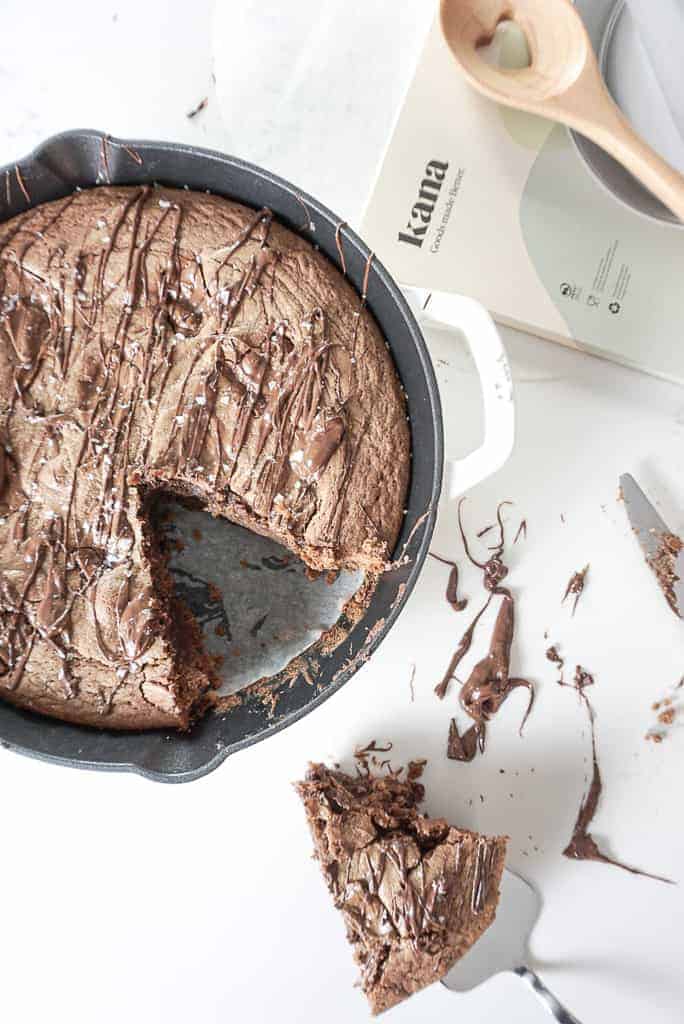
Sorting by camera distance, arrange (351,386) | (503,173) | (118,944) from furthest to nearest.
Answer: (118,944) → (503,173) → (351,386)

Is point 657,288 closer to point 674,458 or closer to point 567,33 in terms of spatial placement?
point 674,458

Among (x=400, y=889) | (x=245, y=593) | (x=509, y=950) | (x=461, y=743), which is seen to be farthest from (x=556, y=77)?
(x=509, y=950)

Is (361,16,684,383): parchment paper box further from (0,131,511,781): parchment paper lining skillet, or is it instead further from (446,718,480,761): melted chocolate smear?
(446,718,480,761): melted chocolate smear

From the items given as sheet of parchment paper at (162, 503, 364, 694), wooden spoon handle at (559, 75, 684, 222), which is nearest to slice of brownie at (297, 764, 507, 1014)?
sheet of parchment paper at (162, 503, 364, 694)

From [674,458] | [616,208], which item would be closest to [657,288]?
[616,208]

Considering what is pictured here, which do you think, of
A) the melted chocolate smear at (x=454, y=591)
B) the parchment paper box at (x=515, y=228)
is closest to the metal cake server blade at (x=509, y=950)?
the melted chocolate smear at (x=454, y=591)

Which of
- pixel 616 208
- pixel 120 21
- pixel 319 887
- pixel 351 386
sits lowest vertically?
pixel 319 887
